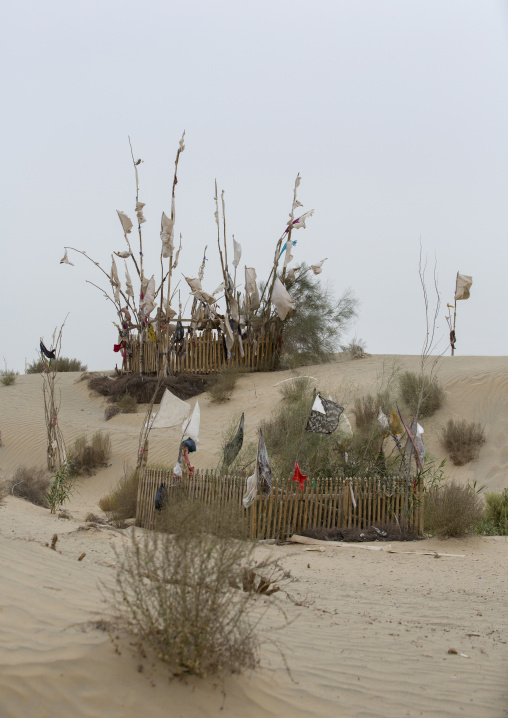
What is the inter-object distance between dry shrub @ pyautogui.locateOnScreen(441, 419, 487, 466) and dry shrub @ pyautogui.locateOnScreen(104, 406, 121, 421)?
462 inches

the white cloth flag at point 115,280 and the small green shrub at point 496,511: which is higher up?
the white cloth flag at point 115,280

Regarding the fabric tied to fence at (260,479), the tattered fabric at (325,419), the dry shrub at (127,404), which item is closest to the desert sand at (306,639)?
the fabric tied to fence at (260,479)

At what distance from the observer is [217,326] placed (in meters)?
26.5

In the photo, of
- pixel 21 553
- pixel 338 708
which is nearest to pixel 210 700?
pixel 338 708

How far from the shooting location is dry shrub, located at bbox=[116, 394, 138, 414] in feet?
80.1

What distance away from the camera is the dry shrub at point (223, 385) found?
23.8 meters

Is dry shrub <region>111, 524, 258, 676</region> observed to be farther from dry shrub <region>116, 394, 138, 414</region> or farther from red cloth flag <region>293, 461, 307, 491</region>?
dry shrub <region>116, 394, 138, 414</region>

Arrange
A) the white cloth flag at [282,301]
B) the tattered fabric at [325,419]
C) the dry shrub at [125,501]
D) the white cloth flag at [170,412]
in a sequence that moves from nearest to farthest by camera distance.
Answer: the tattered fabric at [325,419], the white cloth flag at [170,412], the dry shrub at [125,501], the white cloth flag at [282,301]

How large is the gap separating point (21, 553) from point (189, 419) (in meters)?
5.40

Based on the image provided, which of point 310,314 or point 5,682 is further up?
point 310,314

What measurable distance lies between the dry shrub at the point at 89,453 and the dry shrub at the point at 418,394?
9097 millimetres

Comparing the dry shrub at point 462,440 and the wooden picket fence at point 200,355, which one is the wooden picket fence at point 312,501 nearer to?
the dry shrub at point 462,440

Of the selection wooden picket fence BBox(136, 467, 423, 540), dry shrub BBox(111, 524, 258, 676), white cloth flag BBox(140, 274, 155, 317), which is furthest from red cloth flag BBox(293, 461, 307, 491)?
white cloth flag BBox(140, 274, 155, 317)

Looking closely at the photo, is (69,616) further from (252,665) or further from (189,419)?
(189,419)
